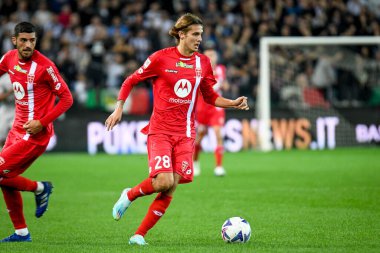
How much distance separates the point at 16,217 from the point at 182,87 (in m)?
2.08

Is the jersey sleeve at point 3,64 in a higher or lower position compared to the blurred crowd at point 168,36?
lower

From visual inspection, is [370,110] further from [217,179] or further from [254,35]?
[217,179]

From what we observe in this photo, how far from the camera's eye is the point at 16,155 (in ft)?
26.3

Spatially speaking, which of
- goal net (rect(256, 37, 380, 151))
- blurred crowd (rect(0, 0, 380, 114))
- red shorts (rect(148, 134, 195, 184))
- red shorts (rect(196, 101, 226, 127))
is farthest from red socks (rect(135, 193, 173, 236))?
blurred crowd (rect(0, 0, 380, 114))

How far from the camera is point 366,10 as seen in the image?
25328mm

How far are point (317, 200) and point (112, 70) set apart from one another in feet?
40.8

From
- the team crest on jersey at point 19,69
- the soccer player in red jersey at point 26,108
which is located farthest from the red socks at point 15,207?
the team crest on jersey at point 19,69

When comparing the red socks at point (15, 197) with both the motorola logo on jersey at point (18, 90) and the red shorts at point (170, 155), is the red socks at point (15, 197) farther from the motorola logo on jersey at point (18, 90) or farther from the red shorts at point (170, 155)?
the red shorts at point (170, 155)

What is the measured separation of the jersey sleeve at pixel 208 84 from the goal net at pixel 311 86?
→ 1291cm

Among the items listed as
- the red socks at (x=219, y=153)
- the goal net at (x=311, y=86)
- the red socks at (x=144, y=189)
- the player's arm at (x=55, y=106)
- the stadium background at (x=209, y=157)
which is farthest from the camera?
the goal net at (x=311, y=86)

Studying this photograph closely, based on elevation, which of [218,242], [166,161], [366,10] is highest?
[366,10]

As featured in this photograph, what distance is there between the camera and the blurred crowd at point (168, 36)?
2262cm

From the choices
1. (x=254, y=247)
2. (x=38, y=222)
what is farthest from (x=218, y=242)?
(x=38, y=222)

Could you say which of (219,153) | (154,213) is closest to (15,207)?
(154,213)
